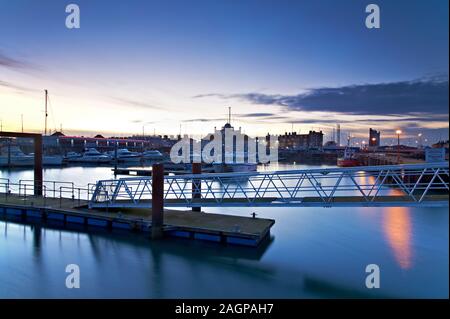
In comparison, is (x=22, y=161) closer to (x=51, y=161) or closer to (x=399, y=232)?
(x=51, y=161)

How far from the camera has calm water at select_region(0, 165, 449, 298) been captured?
11445mm

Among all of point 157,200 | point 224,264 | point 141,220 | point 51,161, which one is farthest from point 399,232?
point 51,161

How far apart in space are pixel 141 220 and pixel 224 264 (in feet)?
17.1

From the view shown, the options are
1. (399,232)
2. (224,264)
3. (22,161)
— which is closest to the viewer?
(224,264)

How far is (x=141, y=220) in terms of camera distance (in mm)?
16234

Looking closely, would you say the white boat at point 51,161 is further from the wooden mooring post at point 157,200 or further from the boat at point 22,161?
the wooden mooring post at point 157,200

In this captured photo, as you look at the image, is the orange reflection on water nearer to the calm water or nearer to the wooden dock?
the calm water

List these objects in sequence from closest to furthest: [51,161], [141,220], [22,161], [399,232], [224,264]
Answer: [224,264] < [141,220] < [399,232] < [22,161] < [51,161]

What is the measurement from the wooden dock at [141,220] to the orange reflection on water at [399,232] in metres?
6.13

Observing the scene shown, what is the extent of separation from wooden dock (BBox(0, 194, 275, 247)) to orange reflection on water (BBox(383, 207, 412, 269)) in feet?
20.1
